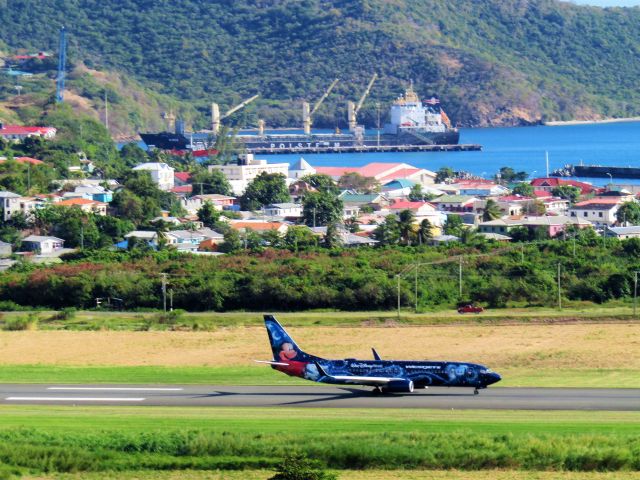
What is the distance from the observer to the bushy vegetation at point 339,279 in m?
55.9

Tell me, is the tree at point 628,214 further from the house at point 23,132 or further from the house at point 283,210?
the house at point 23,132

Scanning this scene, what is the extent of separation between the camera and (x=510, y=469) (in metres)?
28.9

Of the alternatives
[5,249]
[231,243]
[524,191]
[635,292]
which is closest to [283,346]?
[635,292]

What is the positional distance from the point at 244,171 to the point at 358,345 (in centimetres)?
7226

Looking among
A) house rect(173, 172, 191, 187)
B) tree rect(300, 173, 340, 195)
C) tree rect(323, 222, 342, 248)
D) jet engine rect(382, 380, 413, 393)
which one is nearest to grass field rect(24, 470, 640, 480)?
jet engine rect(382, 380, 413, 393)

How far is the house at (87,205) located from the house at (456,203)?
22.3 meters

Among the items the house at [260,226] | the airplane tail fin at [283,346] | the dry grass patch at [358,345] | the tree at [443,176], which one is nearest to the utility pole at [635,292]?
the dry grass patch at [358,345]

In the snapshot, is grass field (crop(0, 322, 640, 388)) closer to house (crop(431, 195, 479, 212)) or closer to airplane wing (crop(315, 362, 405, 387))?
airplane wing (crop(315, 362, 405, 387))

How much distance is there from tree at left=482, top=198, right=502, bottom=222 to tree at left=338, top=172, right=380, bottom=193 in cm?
2199

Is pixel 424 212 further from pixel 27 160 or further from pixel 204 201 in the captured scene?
pixel 27 160

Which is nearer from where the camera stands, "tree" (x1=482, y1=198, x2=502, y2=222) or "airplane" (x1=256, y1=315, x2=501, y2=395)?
"airplane" (x1=256, y1=315, x2=501, y2=395)

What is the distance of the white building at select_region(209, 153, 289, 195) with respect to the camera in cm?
11300

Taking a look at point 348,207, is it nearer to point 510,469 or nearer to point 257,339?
point 257,339

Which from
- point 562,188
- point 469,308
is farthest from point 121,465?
point 562,188
